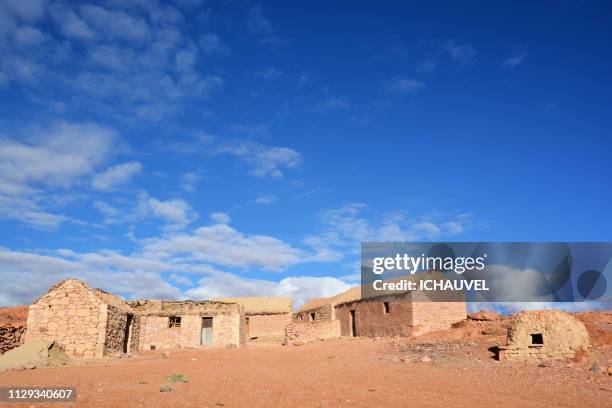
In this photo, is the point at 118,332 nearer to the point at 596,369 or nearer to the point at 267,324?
the point at 596,369

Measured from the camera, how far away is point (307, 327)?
98.3 ft

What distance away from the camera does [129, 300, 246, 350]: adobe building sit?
102 ft

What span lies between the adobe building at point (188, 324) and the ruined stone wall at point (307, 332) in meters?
4.36

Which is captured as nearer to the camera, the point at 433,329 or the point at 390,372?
the point at 390,372

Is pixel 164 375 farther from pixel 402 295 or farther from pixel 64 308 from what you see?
pixel 402 295

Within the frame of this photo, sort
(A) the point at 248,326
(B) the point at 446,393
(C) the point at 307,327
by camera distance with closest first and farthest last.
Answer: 1. (B) the point at 446,393
2. (C) the point at 307,327
3. (A) the point at 248,326

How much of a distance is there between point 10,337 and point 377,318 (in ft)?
69.9

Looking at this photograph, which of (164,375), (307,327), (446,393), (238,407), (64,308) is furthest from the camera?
(307,327)

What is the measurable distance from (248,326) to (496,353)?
94.9 ft

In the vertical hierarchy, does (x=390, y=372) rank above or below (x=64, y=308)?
below

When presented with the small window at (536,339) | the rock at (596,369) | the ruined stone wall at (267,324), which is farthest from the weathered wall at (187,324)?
the rock at (596,369)

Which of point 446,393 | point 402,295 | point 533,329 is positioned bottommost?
point 446,393

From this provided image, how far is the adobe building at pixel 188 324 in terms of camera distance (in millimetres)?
31125

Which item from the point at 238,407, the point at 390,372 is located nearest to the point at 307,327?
the point at 390,372
